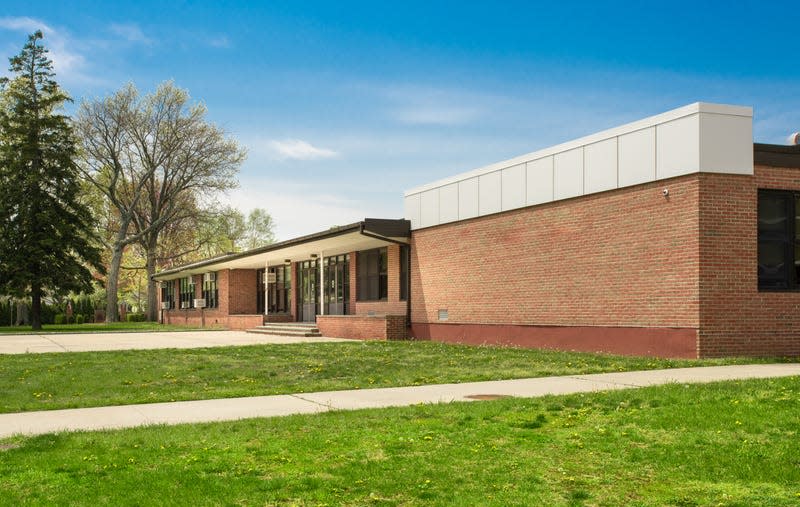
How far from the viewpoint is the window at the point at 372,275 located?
30719 mm

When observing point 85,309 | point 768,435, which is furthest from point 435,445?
point 85,309

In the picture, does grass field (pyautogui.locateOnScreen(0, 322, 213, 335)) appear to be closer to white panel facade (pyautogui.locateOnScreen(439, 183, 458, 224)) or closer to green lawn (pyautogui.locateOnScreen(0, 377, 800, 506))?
white panel facade (pyautogui.locateOnScreen(439, 183, 458, 224))

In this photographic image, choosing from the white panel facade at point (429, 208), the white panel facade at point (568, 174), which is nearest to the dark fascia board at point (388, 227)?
the white panel facade at point (429, 208)

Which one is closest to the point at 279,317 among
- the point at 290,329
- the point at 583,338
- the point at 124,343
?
the point at 290,329

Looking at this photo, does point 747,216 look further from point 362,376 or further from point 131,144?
point 131,144

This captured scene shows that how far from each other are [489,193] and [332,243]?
8969 millimetres

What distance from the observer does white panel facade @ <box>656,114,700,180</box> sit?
16406mm

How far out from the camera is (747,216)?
55.1ft

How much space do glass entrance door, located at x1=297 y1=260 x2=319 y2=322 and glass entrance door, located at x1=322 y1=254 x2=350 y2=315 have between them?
111 cm

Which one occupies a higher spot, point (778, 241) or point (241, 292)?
point (778, 241)

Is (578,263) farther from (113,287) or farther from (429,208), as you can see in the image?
(113,287)

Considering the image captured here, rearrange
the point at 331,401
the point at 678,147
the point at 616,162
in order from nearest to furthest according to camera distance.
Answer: the point at 331,401 < the point at 678,147 < the point at 616,162

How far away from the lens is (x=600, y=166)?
1919cm

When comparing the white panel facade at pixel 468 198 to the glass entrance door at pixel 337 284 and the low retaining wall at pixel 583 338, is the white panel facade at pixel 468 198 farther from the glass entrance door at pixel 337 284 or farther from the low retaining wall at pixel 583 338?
the glass entrance door at pixel 337 284
